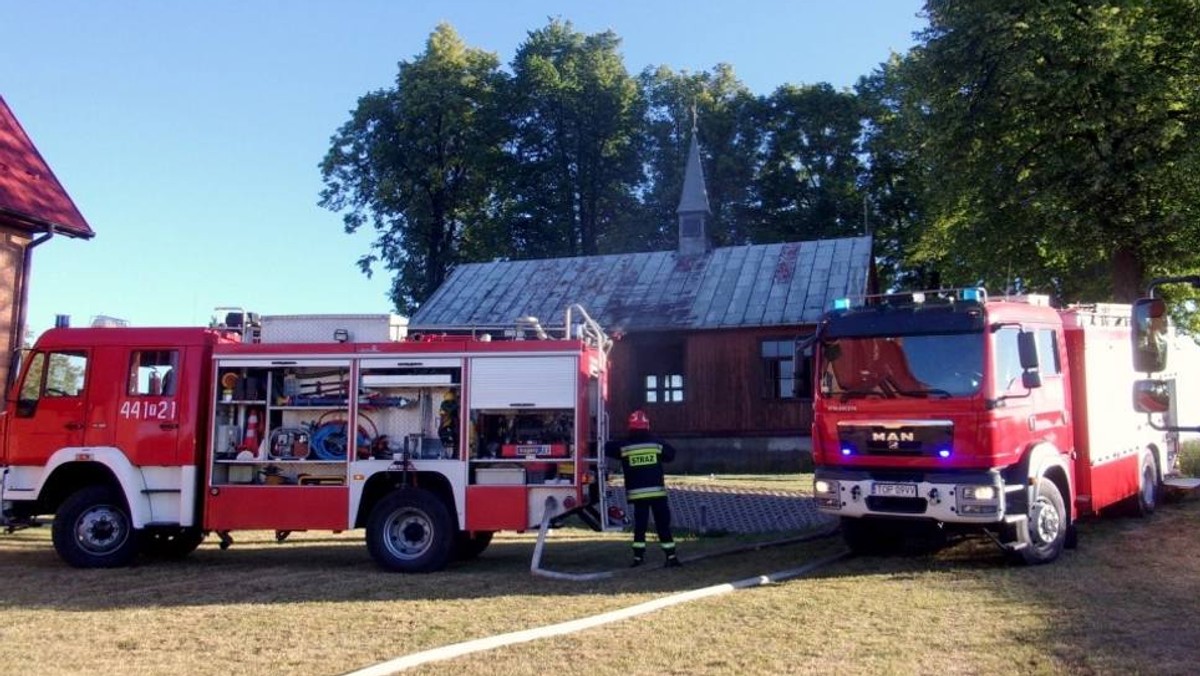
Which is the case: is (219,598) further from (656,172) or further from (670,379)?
(656,172)

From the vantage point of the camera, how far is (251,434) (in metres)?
11.4

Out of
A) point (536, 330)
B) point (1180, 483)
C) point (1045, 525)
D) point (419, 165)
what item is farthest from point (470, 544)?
point (419, 165)

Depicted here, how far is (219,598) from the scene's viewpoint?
9.36m

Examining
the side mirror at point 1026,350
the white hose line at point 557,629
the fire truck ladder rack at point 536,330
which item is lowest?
the white hose line at point 557,629

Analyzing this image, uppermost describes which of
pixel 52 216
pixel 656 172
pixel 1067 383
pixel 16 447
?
pixel 656 172

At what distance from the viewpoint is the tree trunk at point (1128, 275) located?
21859 millimetres

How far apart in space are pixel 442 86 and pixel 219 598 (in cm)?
3411

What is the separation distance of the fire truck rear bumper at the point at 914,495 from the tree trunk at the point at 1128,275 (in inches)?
577

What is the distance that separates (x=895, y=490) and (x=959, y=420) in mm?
1003

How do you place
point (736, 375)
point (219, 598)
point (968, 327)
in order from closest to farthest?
point (219, 598), point (968, 327), point (736, 375)

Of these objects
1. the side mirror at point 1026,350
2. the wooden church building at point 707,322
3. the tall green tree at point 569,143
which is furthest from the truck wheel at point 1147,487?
the tall green tree at point 569,143

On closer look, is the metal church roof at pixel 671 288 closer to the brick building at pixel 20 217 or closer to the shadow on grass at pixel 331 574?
the brick building at pixel 20 217

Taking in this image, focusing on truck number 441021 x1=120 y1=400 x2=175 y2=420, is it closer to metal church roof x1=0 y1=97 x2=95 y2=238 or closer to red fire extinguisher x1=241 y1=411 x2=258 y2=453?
red fire extinguisher x1=241 y1=411 x2=258 y2=453

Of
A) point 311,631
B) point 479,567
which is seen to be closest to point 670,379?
point 479,567
